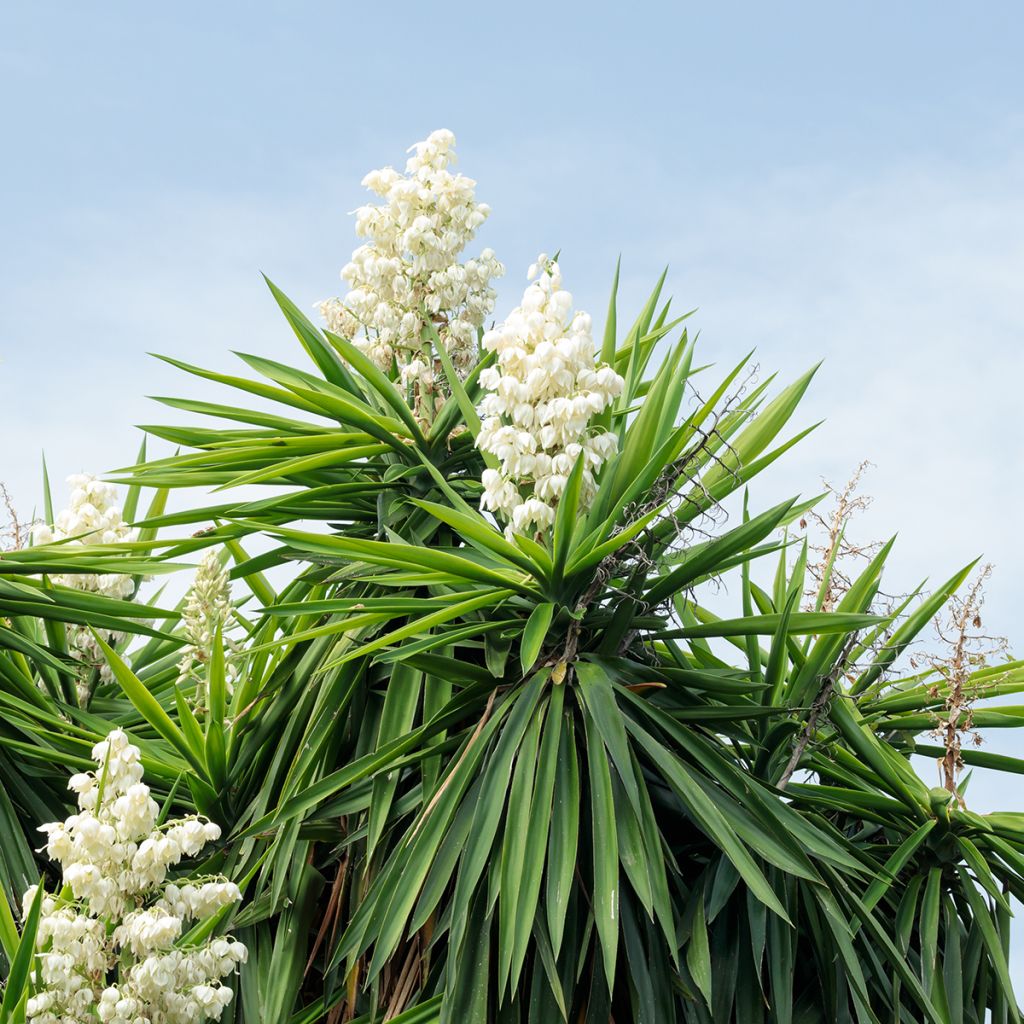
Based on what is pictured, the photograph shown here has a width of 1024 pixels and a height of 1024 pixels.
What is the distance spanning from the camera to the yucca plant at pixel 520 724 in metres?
3.00

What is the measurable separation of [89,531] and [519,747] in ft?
4.29

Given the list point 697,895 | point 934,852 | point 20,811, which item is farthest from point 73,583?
point 934,852

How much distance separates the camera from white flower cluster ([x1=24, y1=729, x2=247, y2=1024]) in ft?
8.63

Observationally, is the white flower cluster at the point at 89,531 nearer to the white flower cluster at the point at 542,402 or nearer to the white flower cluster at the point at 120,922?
the white flower cluster at the point at 120,922

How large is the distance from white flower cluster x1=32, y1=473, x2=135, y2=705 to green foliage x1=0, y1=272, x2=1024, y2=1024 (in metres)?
0.08

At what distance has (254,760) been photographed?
3627mm

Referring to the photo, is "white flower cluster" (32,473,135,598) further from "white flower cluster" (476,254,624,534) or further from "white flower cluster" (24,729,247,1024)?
"white flower cluster" (476,254,624,534)

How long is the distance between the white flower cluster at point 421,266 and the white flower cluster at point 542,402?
739 mm

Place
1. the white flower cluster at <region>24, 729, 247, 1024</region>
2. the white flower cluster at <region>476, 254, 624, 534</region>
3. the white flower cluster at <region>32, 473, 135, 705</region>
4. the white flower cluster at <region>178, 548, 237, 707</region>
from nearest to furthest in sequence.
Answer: the white flower cluster at <region>24, 729, 247, 1024</region>, the white flower cluster at <region>476, 254, 624, 534</region>, the white flower cluster at <region>178, 548, 237, 707</region>, the white flower cluster at <region>32, 473, 135, 705</region>

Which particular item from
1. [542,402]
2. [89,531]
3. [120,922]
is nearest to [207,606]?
[89,531]

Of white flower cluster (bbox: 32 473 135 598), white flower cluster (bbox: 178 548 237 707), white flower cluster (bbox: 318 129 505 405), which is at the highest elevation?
white flower cluster (bbox: 318 129 505 405)

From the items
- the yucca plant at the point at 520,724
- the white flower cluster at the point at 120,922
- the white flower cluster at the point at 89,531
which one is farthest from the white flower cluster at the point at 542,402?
the white flower cluster at the point at 89,531

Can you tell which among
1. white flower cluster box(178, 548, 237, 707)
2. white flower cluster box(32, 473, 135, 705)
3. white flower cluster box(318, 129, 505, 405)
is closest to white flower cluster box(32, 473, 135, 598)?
white flower cluster box(32, 473, 135, 705)

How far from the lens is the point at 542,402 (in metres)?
2.97
